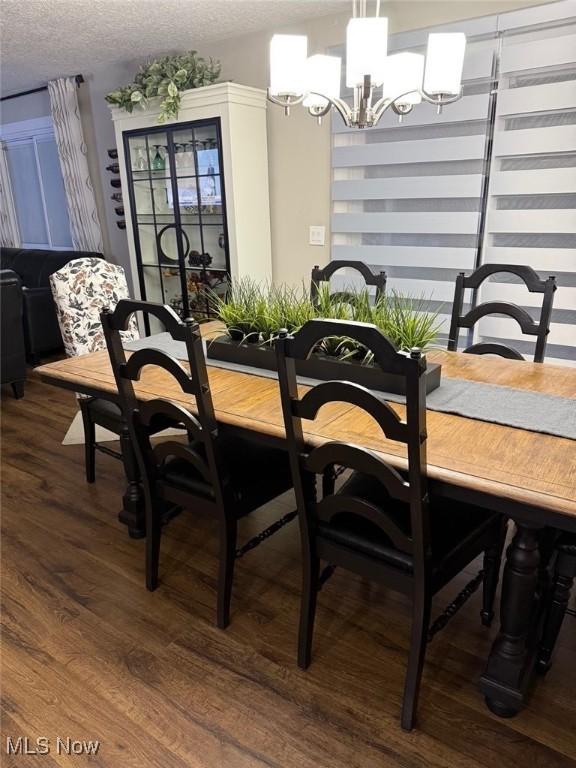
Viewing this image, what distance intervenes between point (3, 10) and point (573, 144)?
128 inches

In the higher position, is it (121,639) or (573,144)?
(573,144)

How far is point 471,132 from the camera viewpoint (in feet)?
10.2

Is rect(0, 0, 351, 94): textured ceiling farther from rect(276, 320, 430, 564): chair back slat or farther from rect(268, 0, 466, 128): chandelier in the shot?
rect(276, 320, 430, 564): chair back slat

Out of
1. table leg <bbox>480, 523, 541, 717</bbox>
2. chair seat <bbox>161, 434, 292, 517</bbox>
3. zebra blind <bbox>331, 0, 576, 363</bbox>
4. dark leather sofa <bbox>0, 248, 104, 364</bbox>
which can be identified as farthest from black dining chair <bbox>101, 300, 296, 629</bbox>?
dark leather sofa <bbox>0, 248, 104, 364</bbox>

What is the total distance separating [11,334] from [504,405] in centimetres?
358

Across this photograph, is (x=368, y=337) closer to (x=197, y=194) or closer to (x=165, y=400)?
(x=165, y=400)

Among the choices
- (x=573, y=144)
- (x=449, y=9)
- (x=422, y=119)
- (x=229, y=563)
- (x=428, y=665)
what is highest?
(x=449, y=9)

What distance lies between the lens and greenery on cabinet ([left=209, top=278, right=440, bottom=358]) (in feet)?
5.92

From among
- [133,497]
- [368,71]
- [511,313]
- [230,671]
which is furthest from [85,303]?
[511,313]

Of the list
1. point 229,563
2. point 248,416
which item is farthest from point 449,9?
point 229,563

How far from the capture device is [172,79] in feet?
12.0

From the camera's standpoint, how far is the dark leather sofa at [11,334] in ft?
12.5

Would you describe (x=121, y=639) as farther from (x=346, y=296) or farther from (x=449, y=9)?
(x=449, y=9)

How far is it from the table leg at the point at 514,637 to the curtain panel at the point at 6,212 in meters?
6.76
